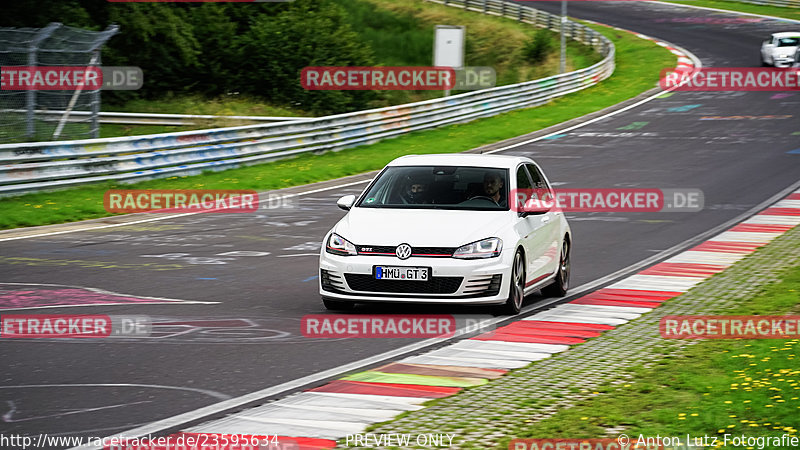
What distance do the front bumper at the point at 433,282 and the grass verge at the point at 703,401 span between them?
1982 millimetres

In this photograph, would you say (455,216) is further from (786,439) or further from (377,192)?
(786,439)

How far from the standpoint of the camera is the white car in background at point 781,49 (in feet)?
151

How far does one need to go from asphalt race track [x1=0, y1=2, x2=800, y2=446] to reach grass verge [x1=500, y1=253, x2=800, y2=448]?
2.21 m

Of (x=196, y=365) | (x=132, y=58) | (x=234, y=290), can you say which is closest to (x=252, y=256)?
(x=234, y=290)

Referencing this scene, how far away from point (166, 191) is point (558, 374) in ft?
49.6

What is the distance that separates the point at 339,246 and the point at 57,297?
3051 mm

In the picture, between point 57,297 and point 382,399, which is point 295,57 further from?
point 382,399

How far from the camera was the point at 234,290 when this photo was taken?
12070 millimetres

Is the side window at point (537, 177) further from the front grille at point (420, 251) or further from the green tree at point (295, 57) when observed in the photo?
the green tree at point (295, 57)

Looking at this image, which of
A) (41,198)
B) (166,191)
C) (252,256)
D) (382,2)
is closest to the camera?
(252,256)

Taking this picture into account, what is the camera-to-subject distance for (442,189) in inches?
446
